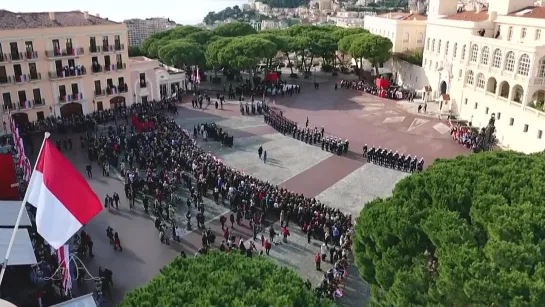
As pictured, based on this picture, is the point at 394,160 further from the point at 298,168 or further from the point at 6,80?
the point at 6,80

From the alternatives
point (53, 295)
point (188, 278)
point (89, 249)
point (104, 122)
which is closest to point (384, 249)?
point (188, 278)

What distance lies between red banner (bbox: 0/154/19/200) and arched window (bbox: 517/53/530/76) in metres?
38.9

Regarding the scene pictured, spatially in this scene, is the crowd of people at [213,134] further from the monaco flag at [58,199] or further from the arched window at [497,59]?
the arched window at [497,59]

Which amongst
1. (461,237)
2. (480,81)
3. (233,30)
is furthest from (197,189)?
(233,30)

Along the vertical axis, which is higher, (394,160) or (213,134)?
(213,134)

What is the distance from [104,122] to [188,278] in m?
36.5

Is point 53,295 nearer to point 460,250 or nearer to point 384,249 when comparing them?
point 384,249

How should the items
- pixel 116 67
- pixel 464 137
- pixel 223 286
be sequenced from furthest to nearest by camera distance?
pixel 116 67, pixel 464 137, pixel 223 286

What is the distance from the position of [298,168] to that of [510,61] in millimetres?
23008

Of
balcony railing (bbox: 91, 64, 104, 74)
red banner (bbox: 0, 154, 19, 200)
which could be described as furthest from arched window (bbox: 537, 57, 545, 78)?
balcony railing (bbox: 91, 64, 104, 74)

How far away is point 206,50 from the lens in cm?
6456

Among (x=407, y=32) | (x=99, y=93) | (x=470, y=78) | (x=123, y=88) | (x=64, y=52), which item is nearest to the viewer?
(x=64, y=52)

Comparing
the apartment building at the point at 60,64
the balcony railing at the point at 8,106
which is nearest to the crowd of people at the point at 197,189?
the apartment building at the point at 60,64

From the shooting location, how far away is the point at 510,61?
4094cm
